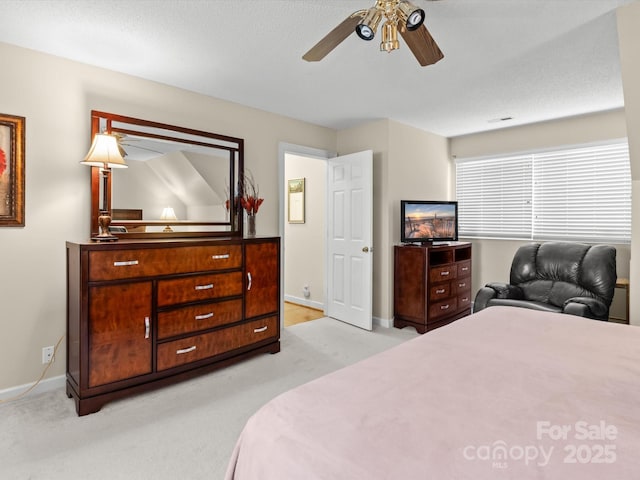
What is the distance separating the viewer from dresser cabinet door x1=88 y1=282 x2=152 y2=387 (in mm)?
2352

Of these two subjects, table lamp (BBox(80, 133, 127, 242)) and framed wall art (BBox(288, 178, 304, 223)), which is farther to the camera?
framed wall art (BBox(288, 178, 304, 223))

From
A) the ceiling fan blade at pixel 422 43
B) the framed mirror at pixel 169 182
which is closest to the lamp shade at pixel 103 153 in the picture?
the framed mirror at pixel 169 182

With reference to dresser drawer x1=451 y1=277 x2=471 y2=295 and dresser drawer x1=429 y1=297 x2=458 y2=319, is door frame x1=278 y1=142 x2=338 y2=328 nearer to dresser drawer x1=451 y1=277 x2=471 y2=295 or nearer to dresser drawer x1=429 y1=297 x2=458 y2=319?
dresser drawer x1=429 y1=297 x2=458 y2=319

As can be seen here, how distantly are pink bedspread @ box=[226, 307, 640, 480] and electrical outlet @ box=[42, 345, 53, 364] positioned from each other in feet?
7.84

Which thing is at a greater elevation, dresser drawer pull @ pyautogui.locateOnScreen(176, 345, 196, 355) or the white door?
the white door

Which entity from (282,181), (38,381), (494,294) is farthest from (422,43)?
(38,381)

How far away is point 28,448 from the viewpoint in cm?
198

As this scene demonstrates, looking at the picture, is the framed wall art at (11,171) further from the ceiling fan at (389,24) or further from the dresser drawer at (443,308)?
the dresser drawer at (443,308)

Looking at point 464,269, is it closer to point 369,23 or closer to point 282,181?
point 282,181

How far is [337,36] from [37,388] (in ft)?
10.3

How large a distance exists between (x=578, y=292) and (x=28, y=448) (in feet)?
14.4

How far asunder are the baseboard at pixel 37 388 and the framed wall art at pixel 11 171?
1157 millimetres

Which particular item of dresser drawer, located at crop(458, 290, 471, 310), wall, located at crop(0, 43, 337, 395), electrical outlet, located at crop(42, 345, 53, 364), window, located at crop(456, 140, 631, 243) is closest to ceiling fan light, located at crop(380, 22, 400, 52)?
wall, located at crop(0, 43, 337, 395)

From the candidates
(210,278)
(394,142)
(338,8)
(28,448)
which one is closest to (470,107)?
(394,142)
